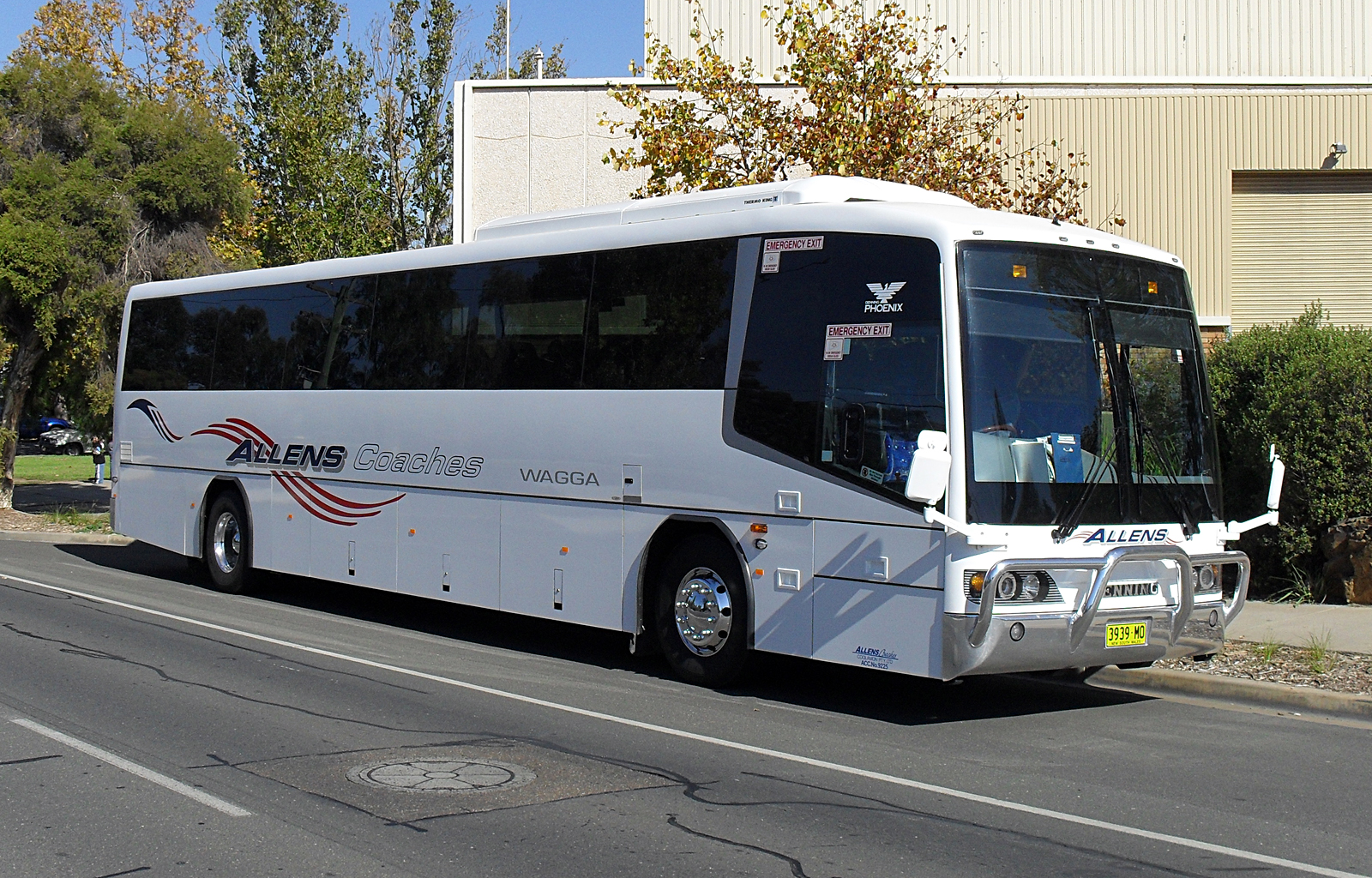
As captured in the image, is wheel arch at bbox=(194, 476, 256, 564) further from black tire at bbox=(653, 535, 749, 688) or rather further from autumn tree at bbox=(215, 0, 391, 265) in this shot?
autumn tree at bbox=(215, 0, 391, 265)

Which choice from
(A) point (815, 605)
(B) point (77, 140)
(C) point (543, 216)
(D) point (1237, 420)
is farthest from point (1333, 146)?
(B) point (77, 140)

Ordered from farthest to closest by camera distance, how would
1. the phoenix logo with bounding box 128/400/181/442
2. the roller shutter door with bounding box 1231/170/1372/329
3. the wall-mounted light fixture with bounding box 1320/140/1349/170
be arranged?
the roller shutter door with bounding box 1231/170/1372/329 < the wall-mounted light fixture with bounding box 1320/140/1349/170 < the phoenix logo with bounding box 128/400/181/442

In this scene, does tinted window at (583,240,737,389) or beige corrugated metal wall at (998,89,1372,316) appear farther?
beige corrugated metal wall at (998,89,1372,316)

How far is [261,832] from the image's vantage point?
614cm

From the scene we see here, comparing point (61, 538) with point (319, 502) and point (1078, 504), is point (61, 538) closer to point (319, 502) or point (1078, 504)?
point (319, 502)

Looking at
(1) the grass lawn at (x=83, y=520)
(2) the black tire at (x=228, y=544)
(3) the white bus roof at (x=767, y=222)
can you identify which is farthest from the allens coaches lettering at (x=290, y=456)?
(1) the grass lawn at (x=83, y=520)

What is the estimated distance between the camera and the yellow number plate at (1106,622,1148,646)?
29.0 ft

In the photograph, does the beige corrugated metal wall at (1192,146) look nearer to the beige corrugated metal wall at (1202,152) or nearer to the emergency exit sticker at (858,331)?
the beige corrugated metal wall at (1202,152)

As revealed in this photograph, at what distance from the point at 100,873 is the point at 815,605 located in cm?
506

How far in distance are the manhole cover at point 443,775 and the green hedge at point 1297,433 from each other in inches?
378

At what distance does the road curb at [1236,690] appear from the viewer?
380 inches

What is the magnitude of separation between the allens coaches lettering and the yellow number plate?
8.07m

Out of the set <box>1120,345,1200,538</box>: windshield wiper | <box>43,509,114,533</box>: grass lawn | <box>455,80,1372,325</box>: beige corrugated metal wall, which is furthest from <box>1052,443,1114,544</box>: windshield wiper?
<box>43,509,114,533</box>: grass lawn

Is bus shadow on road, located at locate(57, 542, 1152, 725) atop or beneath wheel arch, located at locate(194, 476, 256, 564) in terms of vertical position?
beneath
